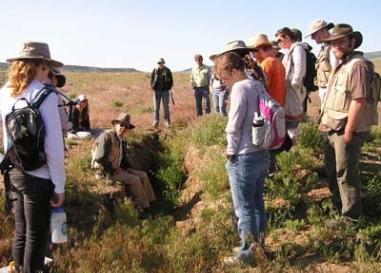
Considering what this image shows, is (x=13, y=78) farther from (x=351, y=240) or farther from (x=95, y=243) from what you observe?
(x=351, y=240)

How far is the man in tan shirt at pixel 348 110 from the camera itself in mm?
4699

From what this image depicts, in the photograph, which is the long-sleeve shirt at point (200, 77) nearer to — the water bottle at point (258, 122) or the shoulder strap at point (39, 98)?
the water bottle at point (258, 122)

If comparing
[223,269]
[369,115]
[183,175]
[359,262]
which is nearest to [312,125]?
[183,175]

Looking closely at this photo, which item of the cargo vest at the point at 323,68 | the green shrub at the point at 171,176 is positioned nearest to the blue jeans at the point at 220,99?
the green shrub at the point at 171,176

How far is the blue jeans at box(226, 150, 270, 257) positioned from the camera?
431 centimetres

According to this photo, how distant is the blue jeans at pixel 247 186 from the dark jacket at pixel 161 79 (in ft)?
27.4

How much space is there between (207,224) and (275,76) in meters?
1.99

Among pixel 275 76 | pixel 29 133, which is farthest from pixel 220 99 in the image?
pixel 29 133

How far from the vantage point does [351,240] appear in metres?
4.86

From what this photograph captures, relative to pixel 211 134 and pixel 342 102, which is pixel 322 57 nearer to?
pixel 342 102

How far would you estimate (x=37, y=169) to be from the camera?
3.65 m

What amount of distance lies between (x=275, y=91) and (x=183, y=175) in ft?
12.5

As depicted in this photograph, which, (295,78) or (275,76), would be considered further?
(295,78)

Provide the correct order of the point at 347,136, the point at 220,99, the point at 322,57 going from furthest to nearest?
the point at 220,99
the point at 322,57
the point at 347,136
